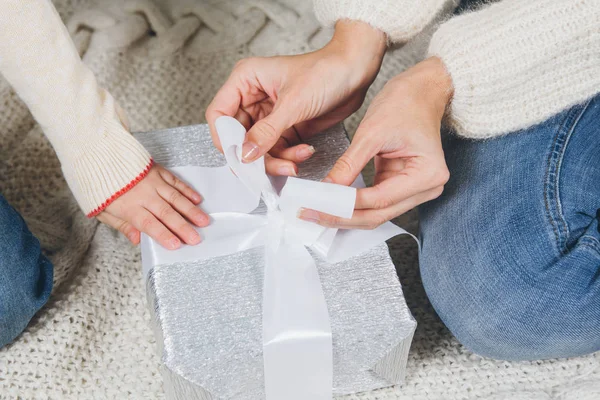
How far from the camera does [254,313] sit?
68 cm

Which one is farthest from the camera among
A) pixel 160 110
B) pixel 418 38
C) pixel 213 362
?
pixel 160 110

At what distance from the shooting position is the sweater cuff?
785mm

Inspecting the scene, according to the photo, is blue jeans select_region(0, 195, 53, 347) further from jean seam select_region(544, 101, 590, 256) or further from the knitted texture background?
jean seam select_region(544, 101, 590, 256)

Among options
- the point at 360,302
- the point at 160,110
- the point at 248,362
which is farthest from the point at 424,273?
the point at 160,110

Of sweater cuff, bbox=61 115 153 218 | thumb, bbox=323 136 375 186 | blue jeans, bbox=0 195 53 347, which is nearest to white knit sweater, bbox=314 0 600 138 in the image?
thumb, bbox=323 136 375 186

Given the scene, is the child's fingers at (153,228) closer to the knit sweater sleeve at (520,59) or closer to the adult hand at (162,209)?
the adult hand at (162,209)

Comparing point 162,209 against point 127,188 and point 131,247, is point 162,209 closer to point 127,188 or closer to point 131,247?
point 127,188

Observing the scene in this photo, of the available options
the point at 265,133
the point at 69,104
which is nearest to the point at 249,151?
the point at 265,133

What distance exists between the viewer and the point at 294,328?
2.19 feet

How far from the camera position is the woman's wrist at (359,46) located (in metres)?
0.80

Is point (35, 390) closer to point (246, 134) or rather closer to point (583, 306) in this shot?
point (246, 134)

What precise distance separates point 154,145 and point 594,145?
51 cm

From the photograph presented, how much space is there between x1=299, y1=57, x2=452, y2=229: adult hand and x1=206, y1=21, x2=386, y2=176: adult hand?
A: 0.08 m

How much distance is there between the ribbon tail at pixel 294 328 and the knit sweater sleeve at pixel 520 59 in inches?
9.7
